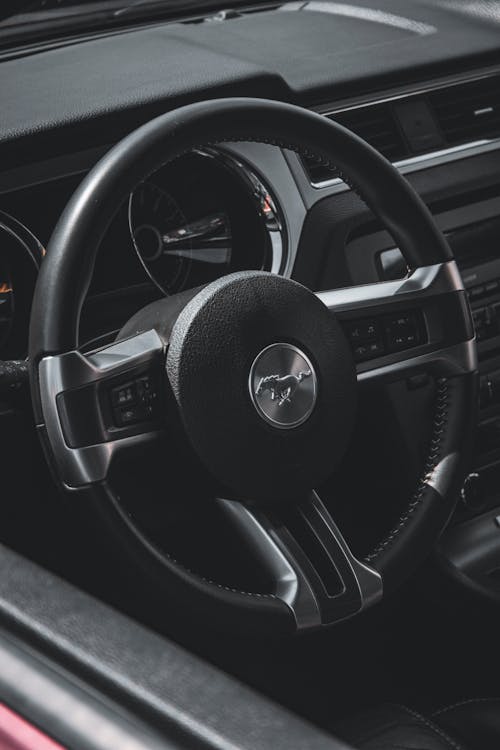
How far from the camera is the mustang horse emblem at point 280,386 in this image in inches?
51.8

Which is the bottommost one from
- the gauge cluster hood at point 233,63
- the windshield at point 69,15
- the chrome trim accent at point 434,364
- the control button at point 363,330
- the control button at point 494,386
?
the control button at point 494,386

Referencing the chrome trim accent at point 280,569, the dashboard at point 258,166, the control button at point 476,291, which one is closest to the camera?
the chrome trim accent at point 280,569

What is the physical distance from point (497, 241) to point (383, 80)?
0.35 metres

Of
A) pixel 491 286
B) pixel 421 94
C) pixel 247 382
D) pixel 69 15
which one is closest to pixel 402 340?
pixel 247 382

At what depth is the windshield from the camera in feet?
7.09

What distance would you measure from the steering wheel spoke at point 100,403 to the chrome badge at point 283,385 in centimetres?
11

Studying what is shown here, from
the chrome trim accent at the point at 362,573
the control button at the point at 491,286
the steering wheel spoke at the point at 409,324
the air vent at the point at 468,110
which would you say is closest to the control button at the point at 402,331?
the steering wheel spoke at the point at 409,324

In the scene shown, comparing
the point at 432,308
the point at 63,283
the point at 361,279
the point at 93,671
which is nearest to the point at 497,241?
the point at 361,279

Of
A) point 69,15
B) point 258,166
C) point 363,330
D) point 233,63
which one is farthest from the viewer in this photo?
point 69,15

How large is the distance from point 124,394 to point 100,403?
0.04 m

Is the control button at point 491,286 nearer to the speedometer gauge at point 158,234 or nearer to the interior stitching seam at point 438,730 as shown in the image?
the speedometer gauge at point 158,234

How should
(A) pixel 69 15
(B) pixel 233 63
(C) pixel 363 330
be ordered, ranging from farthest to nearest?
(A) pixel 69 15 < (B) pixel 233 63 < (C) pixel 363 330

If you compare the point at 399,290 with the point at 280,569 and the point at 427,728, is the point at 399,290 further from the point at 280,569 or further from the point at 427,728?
the point at 427,728

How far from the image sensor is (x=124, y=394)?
129 centimetres
